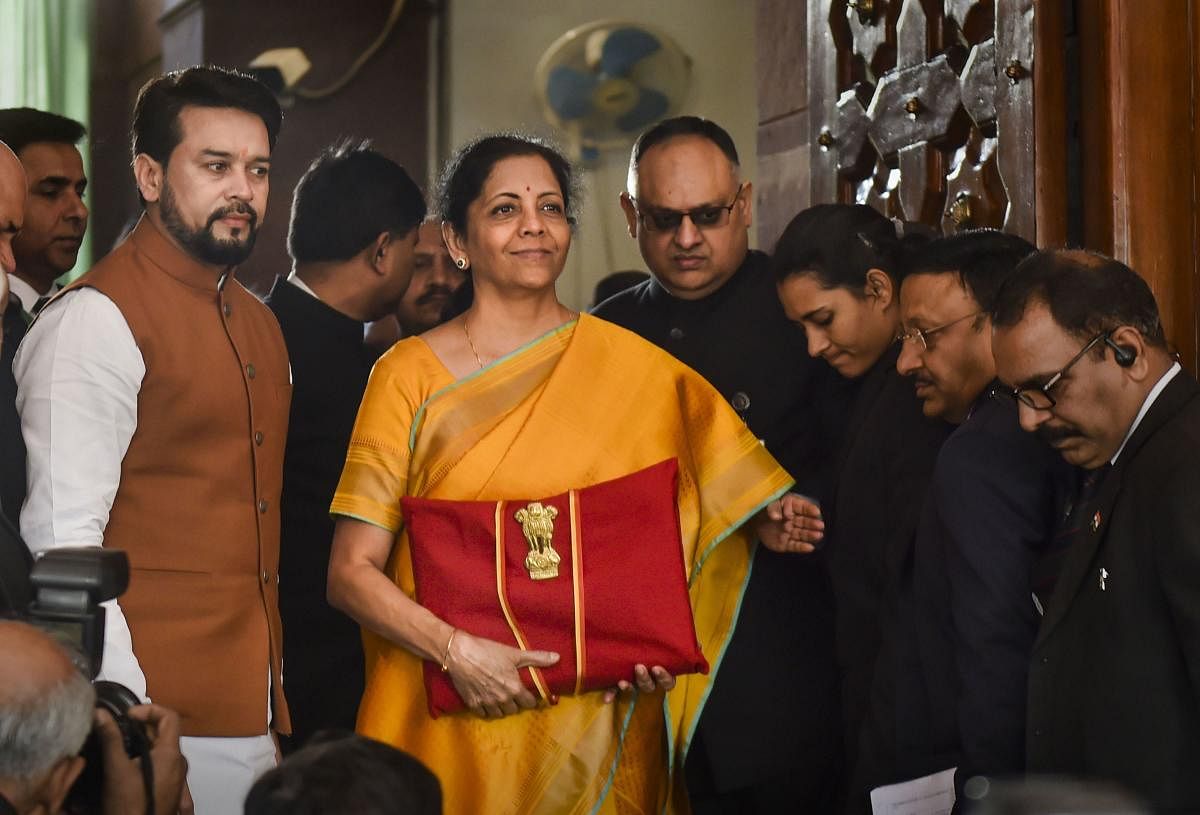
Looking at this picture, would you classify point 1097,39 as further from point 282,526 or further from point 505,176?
point 282,526

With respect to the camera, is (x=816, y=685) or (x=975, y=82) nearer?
(x=816, y=685)

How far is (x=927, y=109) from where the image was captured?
11.1ft

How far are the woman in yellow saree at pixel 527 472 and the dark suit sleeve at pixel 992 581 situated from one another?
1.11ft

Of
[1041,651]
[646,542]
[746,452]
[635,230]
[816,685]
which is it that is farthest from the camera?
[635,230]

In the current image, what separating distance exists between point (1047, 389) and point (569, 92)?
14.5ft

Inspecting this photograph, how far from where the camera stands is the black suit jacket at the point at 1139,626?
1.94 metres

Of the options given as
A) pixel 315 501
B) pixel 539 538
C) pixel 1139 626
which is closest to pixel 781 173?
pixel 315 501

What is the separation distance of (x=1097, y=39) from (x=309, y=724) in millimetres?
2030

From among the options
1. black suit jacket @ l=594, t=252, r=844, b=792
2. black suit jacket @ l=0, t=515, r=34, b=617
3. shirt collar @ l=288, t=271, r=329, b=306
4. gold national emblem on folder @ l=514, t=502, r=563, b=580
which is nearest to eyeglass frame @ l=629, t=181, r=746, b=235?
black suit jacket @ l=594, t=252, r=844, b=792

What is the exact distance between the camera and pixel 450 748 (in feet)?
8.31

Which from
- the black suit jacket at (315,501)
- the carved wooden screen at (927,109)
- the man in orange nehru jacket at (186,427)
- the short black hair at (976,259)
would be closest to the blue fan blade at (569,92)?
the carved wooden screen at (927,109)

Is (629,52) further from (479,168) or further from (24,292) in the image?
(479,168)

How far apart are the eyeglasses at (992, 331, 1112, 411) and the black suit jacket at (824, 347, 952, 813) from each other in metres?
0.42

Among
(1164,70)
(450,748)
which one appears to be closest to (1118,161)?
(1164,70)
